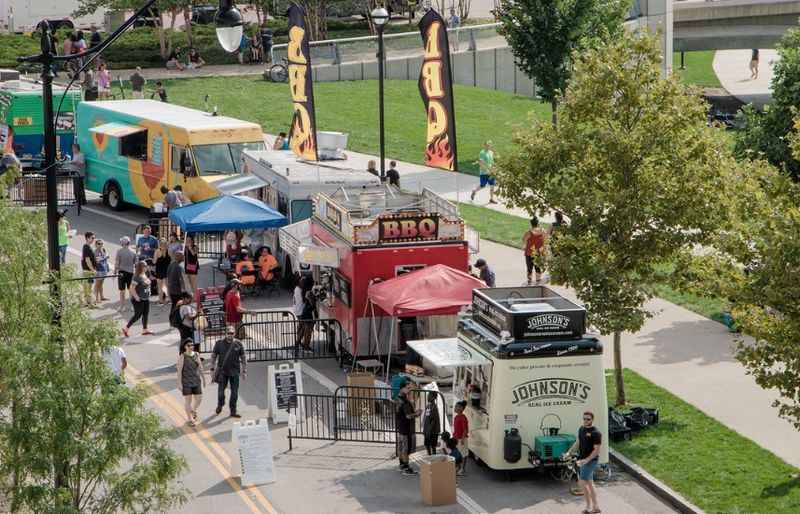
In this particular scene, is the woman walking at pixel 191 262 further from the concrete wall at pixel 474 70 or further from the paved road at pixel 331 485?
the concrete wall at pixel 474 70

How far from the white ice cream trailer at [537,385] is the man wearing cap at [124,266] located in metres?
11.6

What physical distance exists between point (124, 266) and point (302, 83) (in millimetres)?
5817

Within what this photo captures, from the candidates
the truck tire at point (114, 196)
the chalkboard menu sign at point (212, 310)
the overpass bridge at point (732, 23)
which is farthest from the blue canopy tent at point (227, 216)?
the overpass bridge at point (732, 23)

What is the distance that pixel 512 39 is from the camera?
152 feet

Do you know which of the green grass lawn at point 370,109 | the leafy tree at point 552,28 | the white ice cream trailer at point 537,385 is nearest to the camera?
the white ice cream trailer at point 537,385

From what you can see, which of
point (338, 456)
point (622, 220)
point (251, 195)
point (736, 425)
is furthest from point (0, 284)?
point (251, 195)

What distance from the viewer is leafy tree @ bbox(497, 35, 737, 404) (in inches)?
878

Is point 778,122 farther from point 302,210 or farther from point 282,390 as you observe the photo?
point 282,390

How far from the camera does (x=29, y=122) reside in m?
45.8

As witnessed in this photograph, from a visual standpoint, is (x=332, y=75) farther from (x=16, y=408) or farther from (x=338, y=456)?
(x=16, y=408)

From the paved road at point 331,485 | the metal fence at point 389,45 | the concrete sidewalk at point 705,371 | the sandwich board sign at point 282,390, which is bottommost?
the paved road at point 331,485

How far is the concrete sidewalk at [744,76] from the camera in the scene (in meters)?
69.8

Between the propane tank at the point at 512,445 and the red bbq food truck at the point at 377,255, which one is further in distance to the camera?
the red bbq food truck at the point at 377,255

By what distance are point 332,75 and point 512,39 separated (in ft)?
49.7
